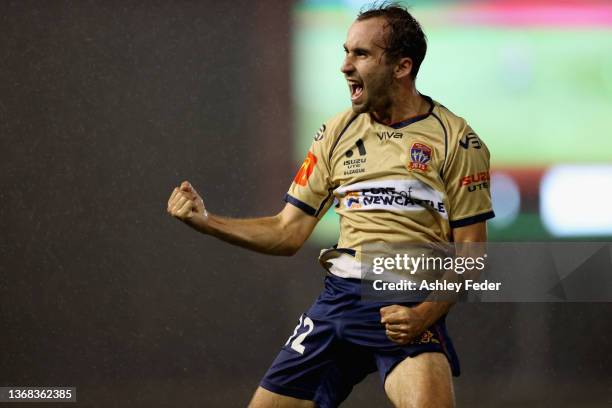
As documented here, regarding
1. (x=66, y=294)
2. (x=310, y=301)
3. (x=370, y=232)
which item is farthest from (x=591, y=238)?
(x=66, y=294)

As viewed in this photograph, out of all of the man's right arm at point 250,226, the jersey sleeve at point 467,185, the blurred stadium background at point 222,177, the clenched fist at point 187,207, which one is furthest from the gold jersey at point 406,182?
the blurred stadium background at point 222,177

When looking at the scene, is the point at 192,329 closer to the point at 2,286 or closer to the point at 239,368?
the point at 239,368

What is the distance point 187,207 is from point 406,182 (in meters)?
0.57

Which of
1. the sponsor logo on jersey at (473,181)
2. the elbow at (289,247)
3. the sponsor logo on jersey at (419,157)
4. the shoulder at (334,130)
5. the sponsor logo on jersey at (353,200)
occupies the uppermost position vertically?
the shoulder at (334,130)

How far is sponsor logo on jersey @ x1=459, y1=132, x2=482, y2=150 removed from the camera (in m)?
2.79

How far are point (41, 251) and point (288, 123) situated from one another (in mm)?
1128

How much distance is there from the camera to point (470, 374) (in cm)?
432

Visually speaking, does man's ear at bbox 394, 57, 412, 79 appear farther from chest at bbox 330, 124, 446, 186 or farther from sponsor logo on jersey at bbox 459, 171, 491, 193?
sponsor logo on jersey at bbox 459, 171, 491, 193

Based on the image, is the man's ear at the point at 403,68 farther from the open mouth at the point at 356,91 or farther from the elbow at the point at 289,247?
the elbow at the point at 289,247

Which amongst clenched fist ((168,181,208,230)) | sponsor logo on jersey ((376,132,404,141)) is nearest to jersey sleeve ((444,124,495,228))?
sponsor logo on jersey ((376,132,404,141))

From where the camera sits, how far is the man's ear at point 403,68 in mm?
2875

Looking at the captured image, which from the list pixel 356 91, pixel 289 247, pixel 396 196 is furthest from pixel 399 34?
pixel 289 247

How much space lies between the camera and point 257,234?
9.46 ft

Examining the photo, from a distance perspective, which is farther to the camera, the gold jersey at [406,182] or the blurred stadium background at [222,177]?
the blurred stadium background at [222,177]
